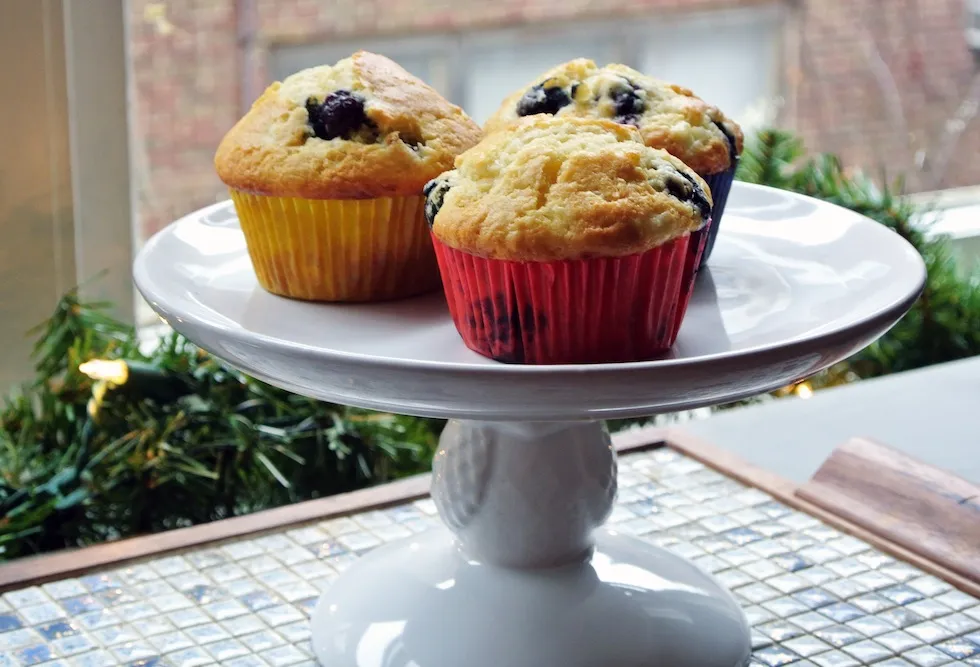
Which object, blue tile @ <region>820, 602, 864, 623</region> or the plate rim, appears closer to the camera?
the plate rim

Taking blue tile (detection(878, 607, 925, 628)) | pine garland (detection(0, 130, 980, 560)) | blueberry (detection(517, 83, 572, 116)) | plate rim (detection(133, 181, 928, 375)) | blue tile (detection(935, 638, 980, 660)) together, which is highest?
blueberry (detection(517, 83, 572, 116))

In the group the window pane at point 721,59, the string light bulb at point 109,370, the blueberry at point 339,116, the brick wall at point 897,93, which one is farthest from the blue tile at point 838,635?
the brick wall at point 897,93

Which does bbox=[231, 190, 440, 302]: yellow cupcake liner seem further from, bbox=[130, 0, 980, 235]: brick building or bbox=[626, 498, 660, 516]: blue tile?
bbox=[130, 0, 980, 235]: brick building

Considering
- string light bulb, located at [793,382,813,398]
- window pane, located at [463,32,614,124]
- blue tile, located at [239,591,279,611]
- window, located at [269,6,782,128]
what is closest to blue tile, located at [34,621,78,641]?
blue tile, located at [239,591,279,611]

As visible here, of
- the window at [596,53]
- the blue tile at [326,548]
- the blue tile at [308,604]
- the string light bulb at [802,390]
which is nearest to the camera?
the blue tile at [308,604]

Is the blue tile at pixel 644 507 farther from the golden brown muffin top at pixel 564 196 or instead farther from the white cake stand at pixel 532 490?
the golden brown muffin top at pixel 564 196

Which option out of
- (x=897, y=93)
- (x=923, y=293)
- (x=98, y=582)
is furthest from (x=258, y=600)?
(x=897, y=93)

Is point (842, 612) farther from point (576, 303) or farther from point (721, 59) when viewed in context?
point (721, 59)

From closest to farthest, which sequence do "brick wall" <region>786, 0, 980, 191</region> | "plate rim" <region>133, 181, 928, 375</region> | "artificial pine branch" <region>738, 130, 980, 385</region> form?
"plate rim" <region>133, 181, 928, 375</region> → "artificial pine branch" <region>738, 130, 980, 385</region> → "brick wall" <region>786, 0, 980, 191</region>
